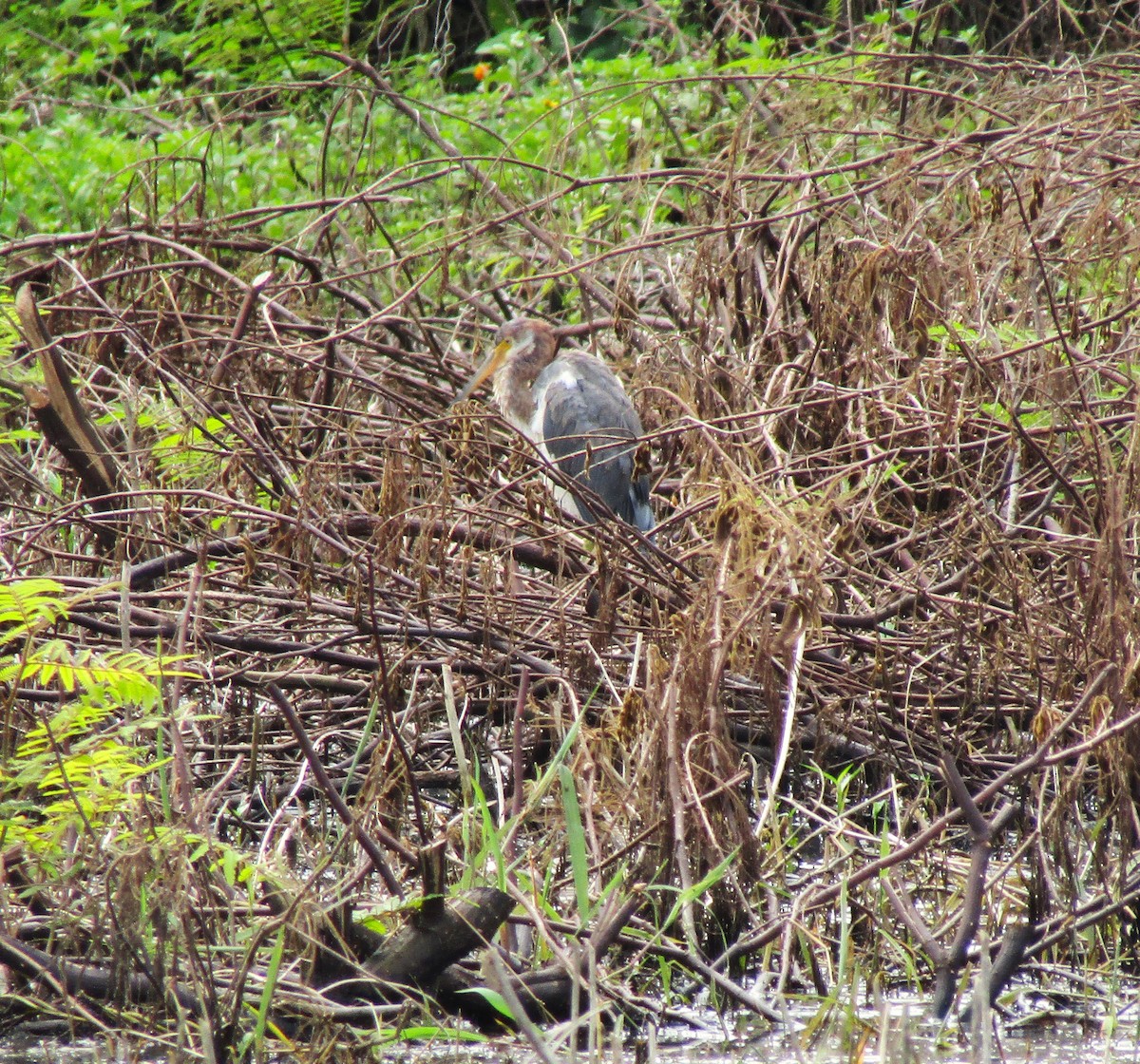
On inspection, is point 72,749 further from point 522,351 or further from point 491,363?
point 522,351

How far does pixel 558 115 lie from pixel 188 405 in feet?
14.1

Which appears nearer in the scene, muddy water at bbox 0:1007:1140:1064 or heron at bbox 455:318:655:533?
muddy water at bbox 0:1007:1140:1064

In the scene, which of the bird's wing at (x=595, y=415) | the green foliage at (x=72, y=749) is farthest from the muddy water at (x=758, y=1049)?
the bird's wing at (x=595, y=415)

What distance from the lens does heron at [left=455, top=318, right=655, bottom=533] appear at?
5.87 metres

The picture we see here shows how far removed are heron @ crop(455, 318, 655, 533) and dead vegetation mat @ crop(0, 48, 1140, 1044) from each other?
159 millimetres

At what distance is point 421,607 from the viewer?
3.92 meters

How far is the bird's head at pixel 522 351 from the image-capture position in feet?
20.6

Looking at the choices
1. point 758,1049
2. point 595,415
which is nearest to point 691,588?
point 758,1049

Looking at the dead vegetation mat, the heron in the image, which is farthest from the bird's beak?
the dead vegetation mat

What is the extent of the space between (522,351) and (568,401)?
0.42 metres

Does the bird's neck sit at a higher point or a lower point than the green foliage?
lower

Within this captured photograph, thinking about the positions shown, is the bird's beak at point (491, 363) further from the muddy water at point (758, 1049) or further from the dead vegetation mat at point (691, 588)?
the muddy water at point (758, 1049)

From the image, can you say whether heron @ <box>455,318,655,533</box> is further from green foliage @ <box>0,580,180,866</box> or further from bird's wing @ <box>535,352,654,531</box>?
green foliage @ <box>0,580,180,866</box>

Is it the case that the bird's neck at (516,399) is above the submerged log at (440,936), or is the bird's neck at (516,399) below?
below
